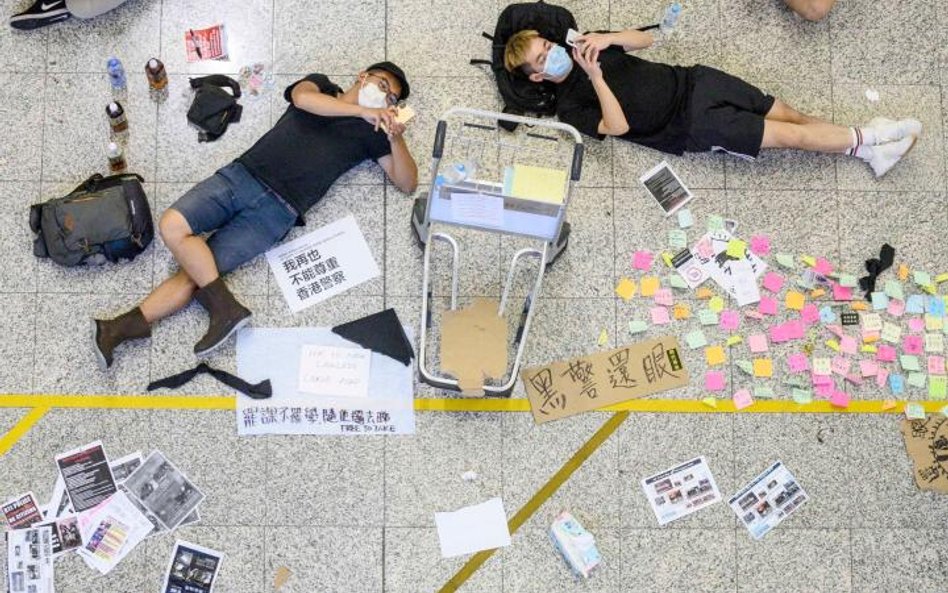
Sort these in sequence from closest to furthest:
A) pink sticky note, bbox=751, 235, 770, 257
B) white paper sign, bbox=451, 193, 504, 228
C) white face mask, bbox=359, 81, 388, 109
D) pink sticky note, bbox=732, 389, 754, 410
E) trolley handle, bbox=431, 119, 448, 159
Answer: trolley handle, bbox=431, 119, 448, 159
white paper sign, bbox=451, 193, 504, 228
white face mask, bbox=359, 81, 388, 109
pink sticky note, bbox=732, 389, 754, 410
pink sticky note, bbox=751, 235, 770, 257

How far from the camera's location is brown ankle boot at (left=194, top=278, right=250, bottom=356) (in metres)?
3.98

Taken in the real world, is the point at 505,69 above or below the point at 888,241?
above

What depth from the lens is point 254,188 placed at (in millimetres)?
4078

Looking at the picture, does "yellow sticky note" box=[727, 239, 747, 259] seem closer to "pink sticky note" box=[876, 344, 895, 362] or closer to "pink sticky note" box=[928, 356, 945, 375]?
"pink sticky note" box=[876, 344, 895, 362]

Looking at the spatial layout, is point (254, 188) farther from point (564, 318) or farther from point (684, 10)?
point (684, 10)

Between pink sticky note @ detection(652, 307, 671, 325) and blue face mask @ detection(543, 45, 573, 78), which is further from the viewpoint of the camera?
pink sticky note @ detection(652, 307, 671, 325)

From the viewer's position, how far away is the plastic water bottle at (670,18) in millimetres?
4340

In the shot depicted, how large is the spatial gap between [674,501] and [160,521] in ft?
6.85

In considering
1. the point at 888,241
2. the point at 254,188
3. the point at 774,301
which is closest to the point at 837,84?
the point at 888,241

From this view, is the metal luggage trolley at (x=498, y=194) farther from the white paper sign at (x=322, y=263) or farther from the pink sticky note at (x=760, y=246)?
the pink sticky note at (x=760, y=246)

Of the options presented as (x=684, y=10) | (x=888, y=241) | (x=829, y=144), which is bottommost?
(x=888, y=241)

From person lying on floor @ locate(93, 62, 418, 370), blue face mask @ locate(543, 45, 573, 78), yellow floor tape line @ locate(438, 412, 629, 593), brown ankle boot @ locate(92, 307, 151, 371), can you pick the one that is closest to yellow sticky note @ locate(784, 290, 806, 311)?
yellow floor tape line @ locate(438, 412, 629, 593)

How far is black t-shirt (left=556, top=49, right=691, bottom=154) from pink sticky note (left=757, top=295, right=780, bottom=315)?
767mm

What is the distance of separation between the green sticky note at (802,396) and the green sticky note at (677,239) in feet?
2.53
